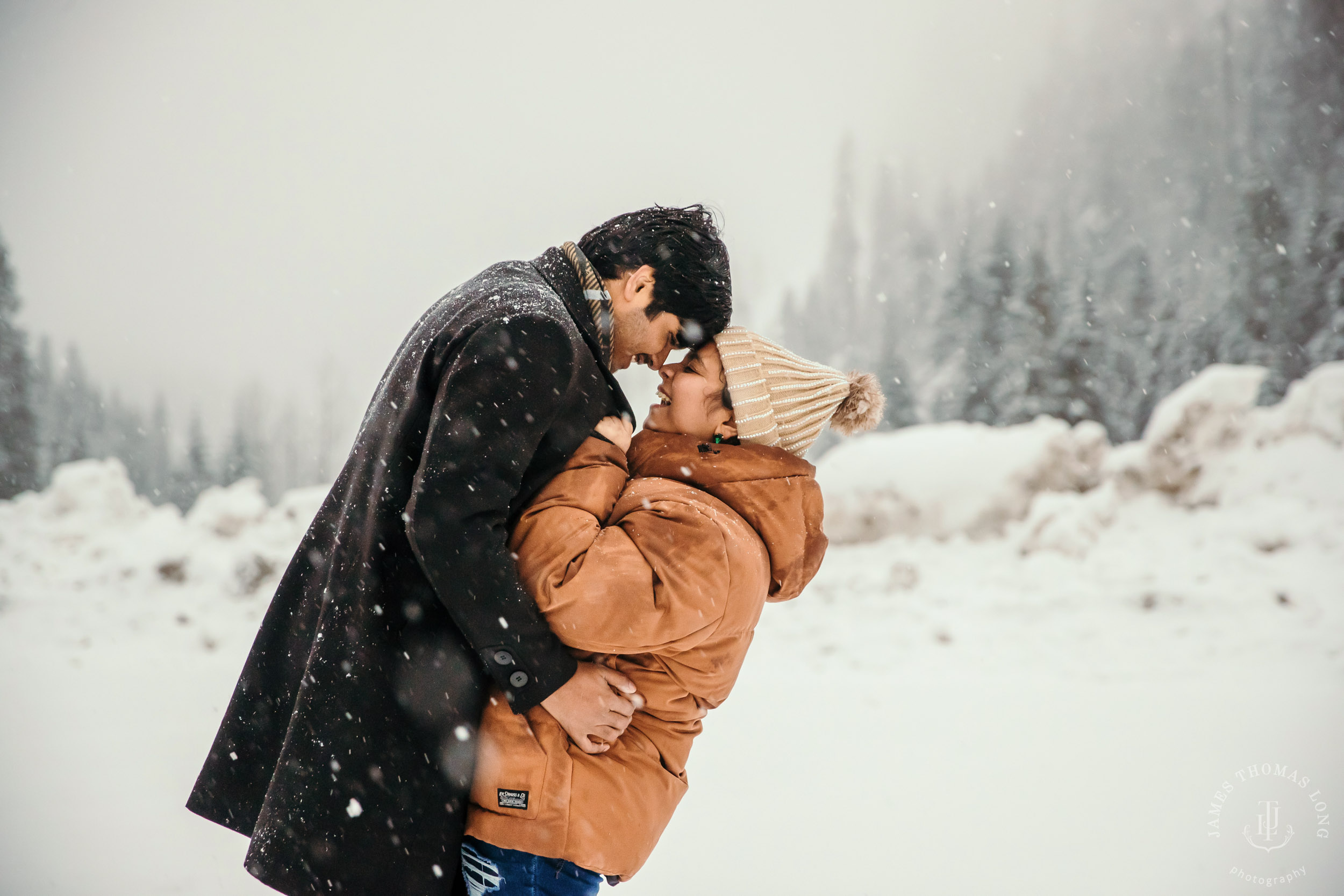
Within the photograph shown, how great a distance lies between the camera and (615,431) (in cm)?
118

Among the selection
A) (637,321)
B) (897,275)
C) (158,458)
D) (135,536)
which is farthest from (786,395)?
(158,458)

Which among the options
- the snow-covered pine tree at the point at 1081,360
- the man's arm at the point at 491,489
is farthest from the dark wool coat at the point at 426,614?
the snow-covered pine tree at the point at 1081,360

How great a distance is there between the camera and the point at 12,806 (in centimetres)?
331

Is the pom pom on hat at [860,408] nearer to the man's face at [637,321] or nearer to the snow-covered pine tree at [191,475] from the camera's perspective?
the man's face at [637,321]

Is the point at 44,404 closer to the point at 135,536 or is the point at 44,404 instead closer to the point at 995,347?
the point at 135,536

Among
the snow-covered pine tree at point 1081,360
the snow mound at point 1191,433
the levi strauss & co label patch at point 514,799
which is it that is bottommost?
the levi strauss & co label patch at point 514,799

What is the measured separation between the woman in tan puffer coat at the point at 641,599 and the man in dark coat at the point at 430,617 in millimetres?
37

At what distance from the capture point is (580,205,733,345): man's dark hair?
125 cm

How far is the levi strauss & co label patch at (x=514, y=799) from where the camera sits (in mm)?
1039

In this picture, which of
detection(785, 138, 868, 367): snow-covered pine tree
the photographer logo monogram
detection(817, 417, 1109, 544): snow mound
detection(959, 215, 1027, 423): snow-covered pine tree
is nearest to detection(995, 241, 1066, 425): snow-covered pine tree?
detection(959, 215, 1027, 423): snow-covered pine tree

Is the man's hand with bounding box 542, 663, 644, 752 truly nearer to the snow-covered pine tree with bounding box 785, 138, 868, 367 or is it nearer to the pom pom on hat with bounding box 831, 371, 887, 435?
the pom pom on hat with bounding box 831, 371, 887, 435

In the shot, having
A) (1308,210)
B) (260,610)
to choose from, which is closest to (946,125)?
(1308,210)

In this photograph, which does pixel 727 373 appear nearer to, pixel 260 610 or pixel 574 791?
pixel 574 791

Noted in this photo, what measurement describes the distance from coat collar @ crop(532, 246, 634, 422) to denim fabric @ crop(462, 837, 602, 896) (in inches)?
27.1
